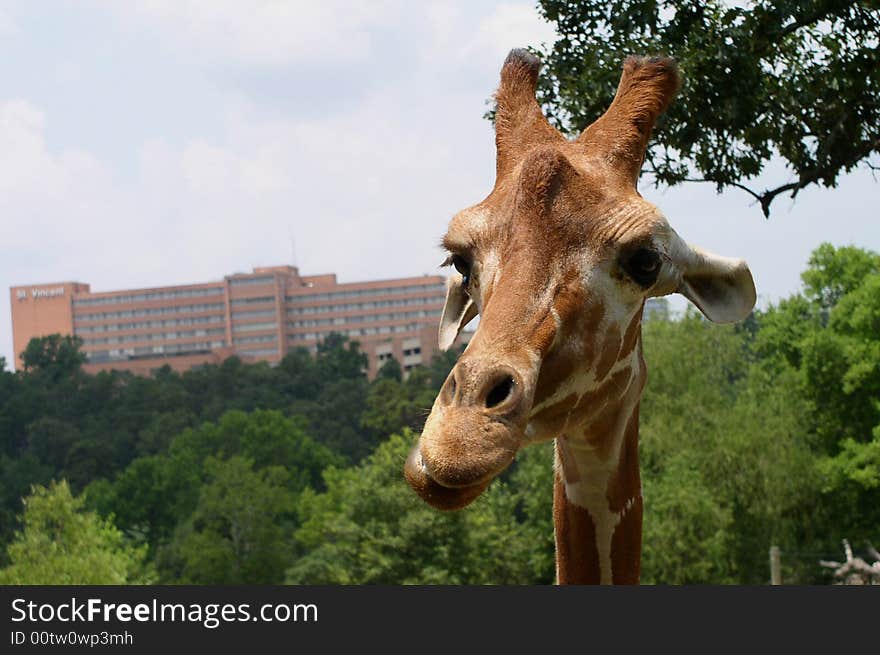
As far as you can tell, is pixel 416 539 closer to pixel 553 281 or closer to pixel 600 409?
pixel 600 409

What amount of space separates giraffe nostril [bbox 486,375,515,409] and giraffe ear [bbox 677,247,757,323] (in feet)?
4.08

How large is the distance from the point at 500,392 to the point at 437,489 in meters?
0.36

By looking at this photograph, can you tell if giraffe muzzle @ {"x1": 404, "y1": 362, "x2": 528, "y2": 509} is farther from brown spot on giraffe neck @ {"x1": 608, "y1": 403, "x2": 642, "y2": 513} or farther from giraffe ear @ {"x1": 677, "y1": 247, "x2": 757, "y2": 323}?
giraffe ear @ {"x1": 677, "y1": 247, "x2": 757, "y2": 323}

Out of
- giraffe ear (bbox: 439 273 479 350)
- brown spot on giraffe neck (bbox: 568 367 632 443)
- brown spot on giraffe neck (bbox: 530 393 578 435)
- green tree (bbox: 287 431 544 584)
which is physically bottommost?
brown spot on giraffe neck (bbox: 530 393 578 435)

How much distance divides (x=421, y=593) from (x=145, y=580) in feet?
191

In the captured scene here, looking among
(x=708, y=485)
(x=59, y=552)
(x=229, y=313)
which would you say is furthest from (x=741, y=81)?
(x=229, y=313)

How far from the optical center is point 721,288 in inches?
185

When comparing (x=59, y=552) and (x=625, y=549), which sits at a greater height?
(x=59, y=552)

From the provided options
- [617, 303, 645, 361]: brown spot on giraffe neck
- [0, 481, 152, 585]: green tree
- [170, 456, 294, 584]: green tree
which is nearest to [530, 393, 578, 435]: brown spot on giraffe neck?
[617, 303, 645, 361]: brown spot on giraffe neck

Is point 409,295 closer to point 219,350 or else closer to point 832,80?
point 219,350

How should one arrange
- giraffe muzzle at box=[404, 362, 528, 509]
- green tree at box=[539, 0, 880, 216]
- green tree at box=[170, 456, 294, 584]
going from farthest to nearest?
green tree at box=[170, 456, 294, 584] < green tree at box=[539, 0, 880, 216] < giraffe muzzle at box=[404, 362, 528, 509]

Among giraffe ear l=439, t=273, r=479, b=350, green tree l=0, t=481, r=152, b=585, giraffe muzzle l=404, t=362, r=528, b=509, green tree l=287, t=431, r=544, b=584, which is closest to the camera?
giraffe muzzle l=404, t=362, r=528, b=509

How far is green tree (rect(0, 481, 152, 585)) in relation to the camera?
48.9m

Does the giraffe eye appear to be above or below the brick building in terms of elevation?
below
